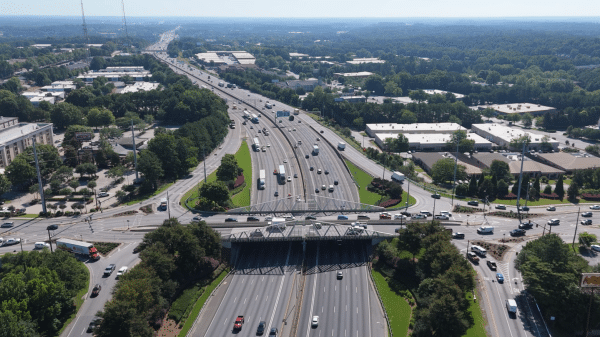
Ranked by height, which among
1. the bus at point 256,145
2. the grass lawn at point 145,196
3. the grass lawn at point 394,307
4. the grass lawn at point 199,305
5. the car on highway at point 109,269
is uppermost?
the bus at point 256,145

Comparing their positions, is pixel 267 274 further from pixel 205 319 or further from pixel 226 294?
pixel 205 319

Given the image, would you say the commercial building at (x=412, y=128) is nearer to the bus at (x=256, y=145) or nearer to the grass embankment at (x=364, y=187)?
the grass embankment at (x=364, y=187)

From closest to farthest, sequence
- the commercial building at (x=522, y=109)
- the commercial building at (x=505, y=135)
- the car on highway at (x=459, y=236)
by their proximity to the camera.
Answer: the car on highway at (x=459, y=236) < the commercial building at (x=505, y=135) < the commercial building at (x=522, y=109)

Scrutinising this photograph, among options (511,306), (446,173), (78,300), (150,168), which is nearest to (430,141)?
(446,173)

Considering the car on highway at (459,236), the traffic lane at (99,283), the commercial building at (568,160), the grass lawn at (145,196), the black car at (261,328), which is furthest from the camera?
the commercial building at (568,160)

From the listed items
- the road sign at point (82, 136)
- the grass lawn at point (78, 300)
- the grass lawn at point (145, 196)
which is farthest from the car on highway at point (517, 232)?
the road sign at point (82, 136)

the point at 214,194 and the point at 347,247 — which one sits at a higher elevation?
the point at 214,194

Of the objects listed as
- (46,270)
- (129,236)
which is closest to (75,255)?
(129,236)
